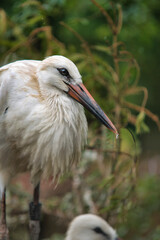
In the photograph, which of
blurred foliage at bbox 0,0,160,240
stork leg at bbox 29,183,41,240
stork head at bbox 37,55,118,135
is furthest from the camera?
blurred foliage at bbox 0,0,160,240

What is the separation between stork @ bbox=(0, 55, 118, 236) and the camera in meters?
2.03

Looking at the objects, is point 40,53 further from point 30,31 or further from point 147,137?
point 147,137

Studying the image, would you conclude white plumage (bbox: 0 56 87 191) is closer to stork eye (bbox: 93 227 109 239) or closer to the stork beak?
the stork beak

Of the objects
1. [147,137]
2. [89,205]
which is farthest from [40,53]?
[147,137]

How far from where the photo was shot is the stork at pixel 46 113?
2.03 meters

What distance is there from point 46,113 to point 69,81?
193 mm

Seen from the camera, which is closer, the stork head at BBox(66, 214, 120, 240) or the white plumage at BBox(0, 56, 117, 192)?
the white plumage at BBox(0, 56, 117, 192)

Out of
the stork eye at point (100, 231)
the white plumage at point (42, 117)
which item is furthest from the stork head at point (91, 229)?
the white plumage at point (42, 117)

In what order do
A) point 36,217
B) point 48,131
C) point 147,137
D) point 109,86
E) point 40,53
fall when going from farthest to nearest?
1. point 147,137
2. point 40,53
3. point 109,86
4. point 36,217
5. point 48,131

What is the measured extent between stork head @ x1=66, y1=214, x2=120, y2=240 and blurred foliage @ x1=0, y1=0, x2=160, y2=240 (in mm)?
193

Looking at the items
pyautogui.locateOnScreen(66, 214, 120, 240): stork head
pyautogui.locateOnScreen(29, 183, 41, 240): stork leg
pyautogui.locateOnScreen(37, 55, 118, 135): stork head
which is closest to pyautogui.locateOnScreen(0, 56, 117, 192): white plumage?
pyautogui.locateOnScreen(37, 55, 118, 135): stork head

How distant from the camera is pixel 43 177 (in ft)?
7.39

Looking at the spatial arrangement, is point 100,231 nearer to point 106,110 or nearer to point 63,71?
point 106,110

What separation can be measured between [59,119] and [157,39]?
3440 mm
